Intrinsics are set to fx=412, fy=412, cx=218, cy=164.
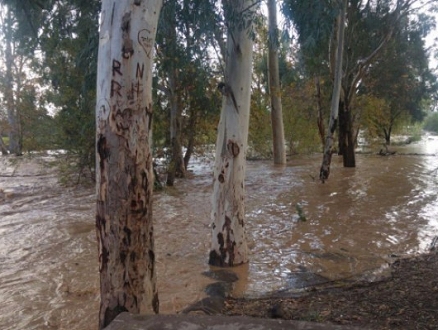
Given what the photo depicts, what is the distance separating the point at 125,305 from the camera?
2902 millimetres

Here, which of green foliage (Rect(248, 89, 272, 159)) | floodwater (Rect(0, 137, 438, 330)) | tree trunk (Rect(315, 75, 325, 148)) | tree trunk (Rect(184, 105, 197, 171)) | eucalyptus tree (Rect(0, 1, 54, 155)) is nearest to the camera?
floodwater (Rect(0, 137, 438, 330))

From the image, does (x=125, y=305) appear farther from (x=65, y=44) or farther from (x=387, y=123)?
(x=387, y=123)

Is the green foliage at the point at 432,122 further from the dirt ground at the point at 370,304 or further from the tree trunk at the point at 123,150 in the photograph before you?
the tree trunk at the point at 123,150

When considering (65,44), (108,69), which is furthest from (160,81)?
(108,69)

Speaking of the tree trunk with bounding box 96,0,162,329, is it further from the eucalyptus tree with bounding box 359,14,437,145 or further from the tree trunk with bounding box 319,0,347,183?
the eucalyptus tree with bounding box 359,14,437,145

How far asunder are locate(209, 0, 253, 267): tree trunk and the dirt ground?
0.93 m

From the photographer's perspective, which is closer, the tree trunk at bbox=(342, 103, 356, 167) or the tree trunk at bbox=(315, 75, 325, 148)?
the tree trunk at bbox=(342, 103, 356, 167)

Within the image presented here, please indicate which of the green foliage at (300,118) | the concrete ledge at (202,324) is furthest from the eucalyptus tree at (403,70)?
the concrete ledge at (202,324)

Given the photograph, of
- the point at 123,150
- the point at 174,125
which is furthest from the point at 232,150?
the point at 174,125

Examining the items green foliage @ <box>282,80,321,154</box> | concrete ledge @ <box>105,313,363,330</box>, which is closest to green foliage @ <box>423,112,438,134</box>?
green foliage @ <box>282,80,321,154</box>

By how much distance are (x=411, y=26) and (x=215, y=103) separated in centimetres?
1161

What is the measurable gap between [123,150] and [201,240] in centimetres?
401

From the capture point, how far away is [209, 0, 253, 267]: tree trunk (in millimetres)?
5000

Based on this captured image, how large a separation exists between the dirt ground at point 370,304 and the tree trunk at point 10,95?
31.3 feet
